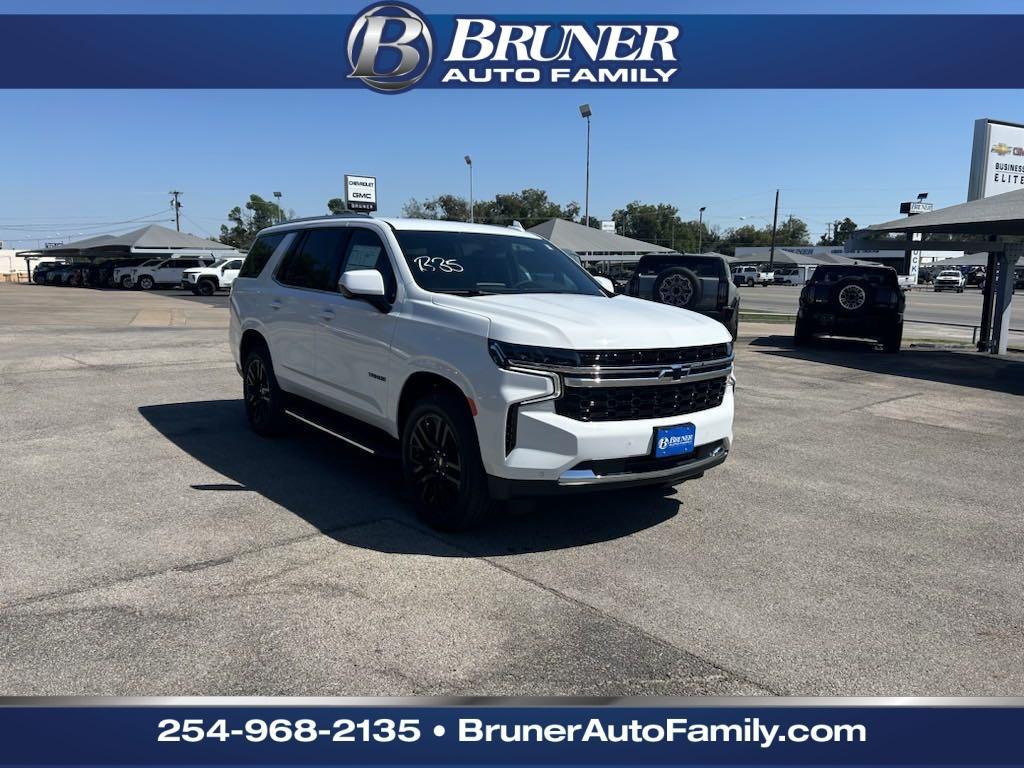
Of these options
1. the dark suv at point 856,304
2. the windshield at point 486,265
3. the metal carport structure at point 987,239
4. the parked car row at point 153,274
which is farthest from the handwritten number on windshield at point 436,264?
the parked car row at point 153,274

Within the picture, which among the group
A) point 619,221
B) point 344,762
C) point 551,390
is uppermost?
point 619,221

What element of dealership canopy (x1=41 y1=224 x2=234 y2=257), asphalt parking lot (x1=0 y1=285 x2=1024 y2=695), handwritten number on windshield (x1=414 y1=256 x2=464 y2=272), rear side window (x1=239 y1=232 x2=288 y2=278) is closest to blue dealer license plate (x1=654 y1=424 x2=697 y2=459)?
asphalt parking lot (x1=0 y1=285 x2=1024 y2=695)

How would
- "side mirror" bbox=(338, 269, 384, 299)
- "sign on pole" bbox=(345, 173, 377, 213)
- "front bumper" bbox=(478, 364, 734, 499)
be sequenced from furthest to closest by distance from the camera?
"sign on pole" bbox=(345, 173, 377, 213) < "side mirror" bbox=(338, 269, 384, 299) < "front bumper" bbox=(478, 364, 734, 499)

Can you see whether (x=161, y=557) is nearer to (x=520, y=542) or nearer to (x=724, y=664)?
(x=520, y=542)

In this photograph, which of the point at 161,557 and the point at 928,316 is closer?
the point at 161,557

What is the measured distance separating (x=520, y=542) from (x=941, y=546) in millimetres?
2618

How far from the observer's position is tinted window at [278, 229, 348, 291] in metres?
6.11

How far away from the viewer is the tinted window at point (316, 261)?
20.0 ft

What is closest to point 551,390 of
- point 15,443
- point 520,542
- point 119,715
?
point 520,542

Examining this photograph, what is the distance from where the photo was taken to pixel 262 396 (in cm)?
724

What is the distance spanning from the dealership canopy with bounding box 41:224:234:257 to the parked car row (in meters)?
1.08

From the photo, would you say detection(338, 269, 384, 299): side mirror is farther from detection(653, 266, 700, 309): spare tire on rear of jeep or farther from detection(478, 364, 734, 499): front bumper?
detection(653, 266, 700, 309): spare tire on rear of jeep

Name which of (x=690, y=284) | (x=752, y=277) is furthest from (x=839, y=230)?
Result: (x=690, y=284)

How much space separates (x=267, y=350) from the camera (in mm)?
7082
